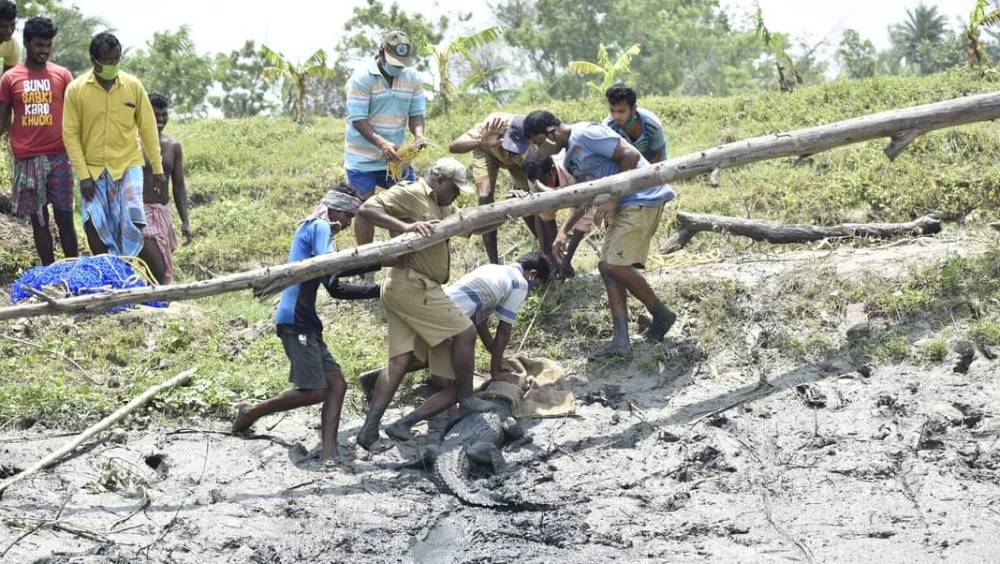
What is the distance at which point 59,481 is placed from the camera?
7145mm

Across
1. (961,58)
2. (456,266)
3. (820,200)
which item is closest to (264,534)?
(456,266)

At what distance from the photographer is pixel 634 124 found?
8805mm

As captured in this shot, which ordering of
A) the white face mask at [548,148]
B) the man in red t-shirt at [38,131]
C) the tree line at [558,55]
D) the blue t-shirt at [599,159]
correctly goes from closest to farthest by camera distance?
the blue t-shirt at [599,159]
the white face mask at [548,148]
the man in red t-shirt at [38,131]
the tree line at [558,55]

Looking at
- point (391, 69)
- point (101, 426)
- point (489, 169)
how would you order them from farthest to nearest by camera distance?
point (489, 169)
point (391, 69)
point (101, 426)

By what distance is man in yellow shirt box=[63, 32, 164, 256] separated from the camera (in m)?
9.27

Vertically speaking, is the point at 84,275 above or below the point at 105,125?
below

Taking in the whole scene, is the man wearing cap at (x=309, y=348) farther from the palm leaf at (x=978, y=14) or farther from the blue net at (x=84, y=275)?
the palm leaf at (x=978, y=14)

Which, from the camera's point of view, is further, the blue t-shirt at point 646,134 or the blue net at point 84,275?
the blue net at point 84,275

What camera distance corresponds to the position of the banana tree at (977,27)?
46.9 feet

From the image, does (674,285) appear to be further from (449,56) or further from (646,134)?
(449,56)

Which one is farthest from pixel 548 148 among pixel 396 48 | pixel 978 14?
pixel 978 14

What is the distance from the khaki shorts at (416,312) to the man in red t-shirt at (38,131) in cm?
353

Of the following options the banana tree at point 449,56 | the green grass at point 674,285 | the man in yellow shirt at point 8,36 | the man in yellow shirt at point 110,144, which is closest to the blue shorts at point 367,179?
the green grass at point 674,285

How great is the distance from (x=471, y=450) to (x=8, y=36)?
5049 millimetres
